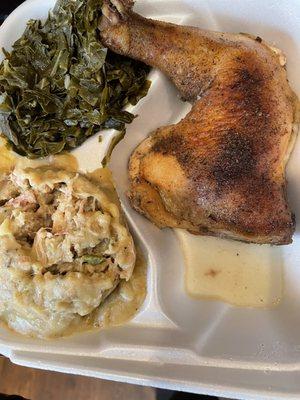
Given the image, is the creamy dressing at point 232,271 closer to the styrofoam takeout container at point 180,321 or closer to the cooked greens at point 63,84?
the styrofoam takeout container at point 180,321

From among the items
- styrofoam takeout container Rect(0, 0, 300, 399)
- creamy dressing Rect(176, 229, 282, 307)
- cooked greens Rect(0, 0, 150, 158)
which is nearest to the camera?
styrofoam takeout container Rect(0, 0, 300, 399)

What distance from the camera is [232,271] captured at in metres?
2.17

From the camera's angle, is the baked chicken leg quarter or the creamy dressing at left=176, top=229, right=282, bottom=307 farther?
the creamy dressing at left=176, top=229, right=282, bottom=307

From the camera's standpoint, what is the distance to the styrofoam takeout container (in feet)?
5.90

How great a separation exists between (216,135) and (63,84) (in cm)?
71

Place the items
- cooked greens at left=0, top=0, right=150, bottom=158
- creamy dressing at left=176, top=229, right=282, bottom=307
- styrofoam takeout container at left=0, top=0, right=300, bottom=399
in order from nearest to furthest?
styrofoam takeout container at left=0, top=0, right=300, bottom=399
cooked greens at left=0, top=0, right=150, bottom=158
creamy dressing at left=176, top=229, right=282, bottom=307

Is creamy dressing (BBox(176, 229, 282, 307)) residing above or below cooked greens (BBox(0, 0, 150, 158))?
below

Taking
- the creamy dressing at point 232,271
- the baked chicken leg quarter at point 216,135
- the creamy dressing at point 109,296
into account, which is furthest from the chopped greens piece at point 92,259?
the creamy dressing at point 232,271

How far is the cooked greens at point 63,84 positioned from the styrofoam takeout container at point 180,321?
8cm

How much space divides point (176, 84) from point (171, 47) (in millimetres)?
156

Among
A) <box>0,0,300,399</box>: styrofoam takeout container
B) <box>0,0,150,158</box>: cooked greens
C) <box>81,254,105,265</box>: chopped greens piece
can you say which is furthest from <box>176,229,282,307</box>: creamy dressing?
<box>0,0,150,158</box>: cooked greens

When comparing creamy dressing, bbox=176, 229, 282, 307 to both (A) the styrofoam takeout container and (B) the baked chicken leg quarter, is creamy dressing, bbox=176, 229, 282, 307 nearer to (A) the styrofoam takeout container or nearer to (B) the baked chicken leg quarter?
(A) the styrofoam takeout container

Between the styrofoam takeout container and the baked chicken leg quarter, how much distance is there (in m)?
0.13

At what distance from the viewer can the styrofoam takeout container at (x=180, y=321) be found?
1.80 metres
